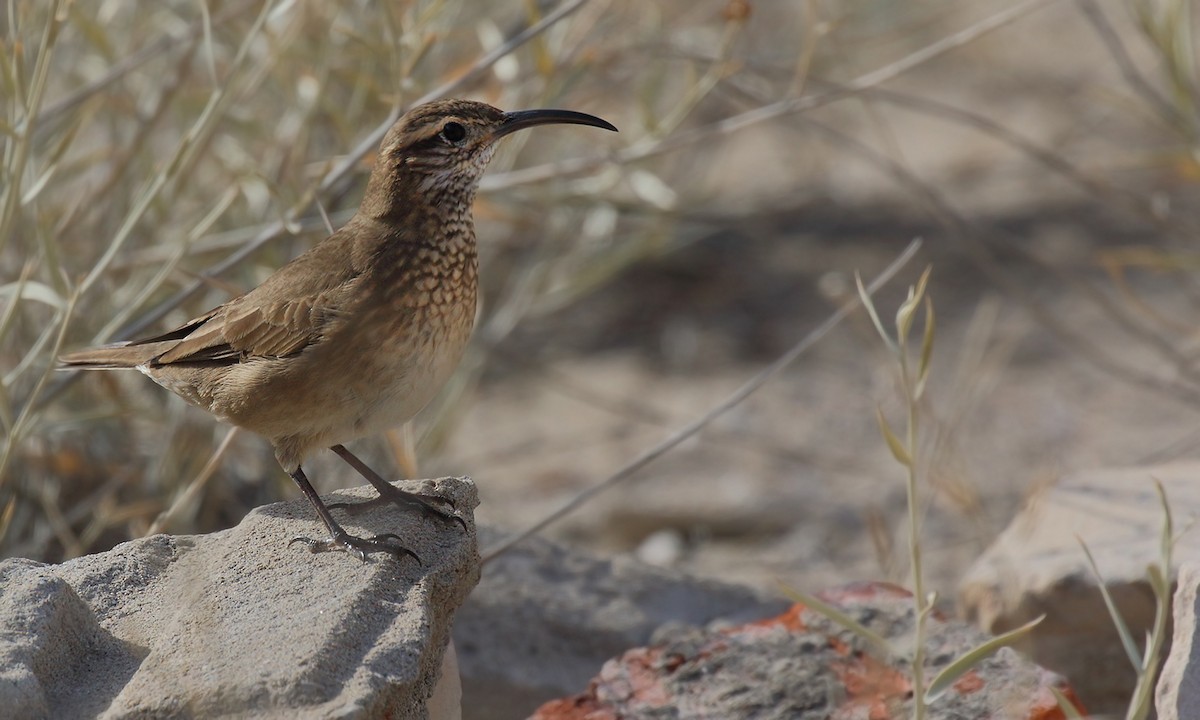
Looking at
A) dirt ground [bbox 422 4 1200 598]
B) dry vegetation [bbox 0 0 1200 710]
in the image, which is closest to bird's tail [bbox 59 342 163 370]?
dry vegetation [bbox 0 0 1200 710]

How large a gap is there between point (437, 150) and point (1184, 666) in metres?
2.18

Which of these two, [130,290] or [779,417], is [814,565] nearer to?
[779,417]

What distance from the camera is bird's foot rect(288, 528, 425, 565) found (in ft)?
10.5

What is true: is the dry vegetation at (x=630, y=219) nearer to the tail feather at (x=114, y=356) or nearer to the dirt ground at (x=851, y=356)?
the dirt ground at (x=851, y=356)

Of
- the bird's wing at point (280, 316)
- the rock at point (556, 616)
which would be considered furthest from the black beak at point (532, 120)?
the rock at point (556, 616)

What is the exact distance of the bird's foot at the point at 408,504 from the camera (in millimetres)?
3498

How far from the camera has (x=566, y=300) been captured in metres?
7.15

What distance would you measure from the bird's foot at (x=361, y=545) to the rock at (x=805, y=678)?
2.13 feet

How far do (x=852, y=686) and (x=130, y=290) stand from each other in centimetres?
317

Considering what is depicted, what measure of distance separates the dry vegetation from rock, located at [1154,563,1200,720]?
5.90ft

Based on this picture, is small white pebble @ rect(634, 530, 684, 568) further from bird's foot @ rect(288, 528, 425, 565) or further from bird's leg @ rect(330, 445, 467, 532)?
bird's foot @ rect(288, 528, 425, 565)

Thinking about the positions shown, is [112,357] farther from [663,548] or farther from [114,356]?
[663,548]

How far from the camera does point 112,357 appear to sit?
4082 mm

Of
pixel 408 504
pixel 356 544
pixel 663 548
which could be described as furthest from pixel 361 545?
pixel 663 548
